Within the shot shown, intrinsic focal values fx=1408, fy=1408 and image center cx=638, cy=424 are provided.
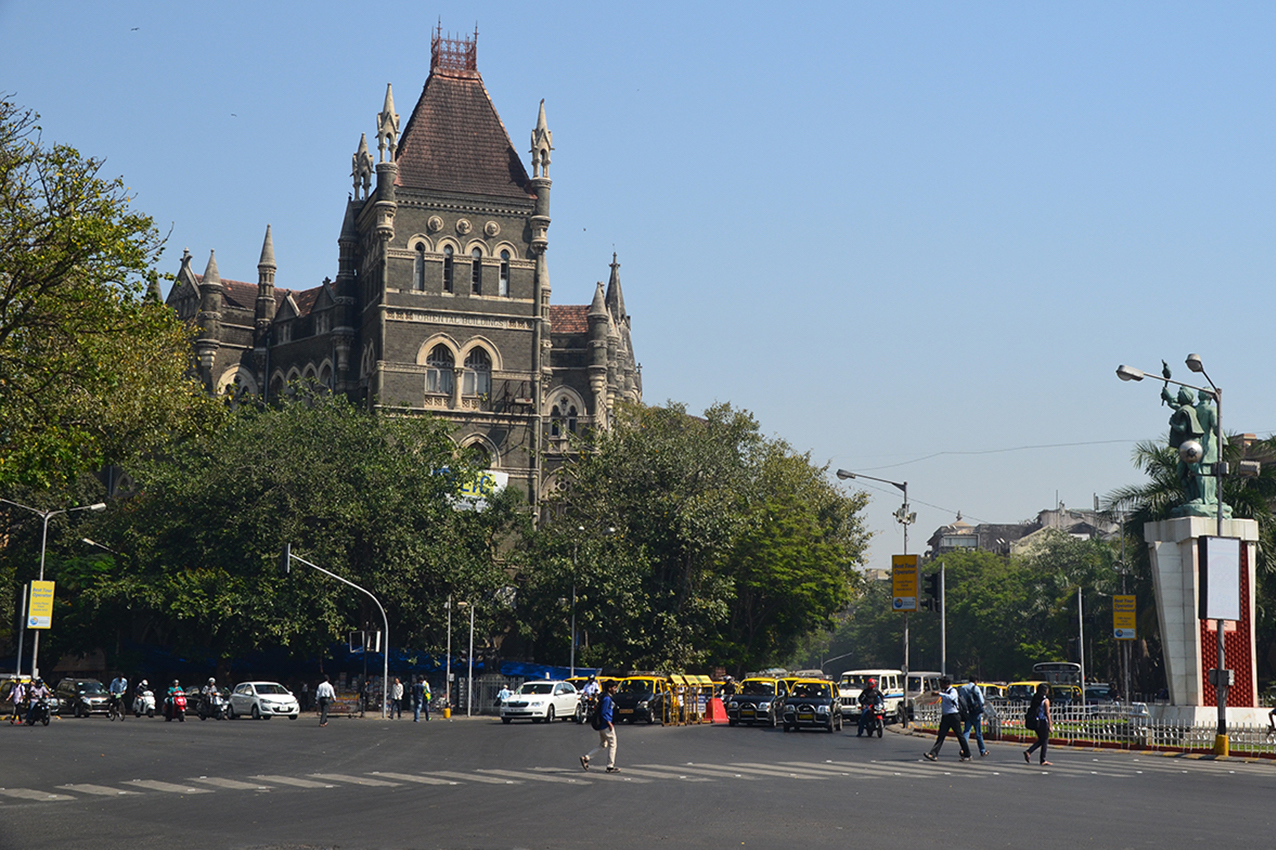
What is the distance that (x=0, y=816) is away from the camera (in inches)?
612

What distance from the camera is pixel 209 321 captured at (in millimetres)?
77750

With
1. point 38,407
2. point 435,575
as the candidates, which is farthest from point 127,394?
point 435,575

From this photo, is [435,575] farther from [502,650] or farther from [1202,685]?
[1202,685]

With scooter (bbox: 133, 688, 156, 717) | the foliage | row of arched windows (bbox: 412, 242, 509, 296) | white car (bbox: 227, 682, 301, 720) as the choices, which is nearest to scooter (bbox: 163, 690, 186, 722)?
white car (bbox: 227, 682, 301, 720)

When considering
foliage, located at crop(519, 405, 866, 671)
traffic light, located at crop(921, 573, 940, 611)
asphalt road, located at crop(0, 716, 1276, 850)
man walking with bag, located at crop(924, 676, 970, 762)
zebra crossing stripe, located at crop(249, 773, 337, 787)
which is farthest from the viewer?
foliage, located at crop(519, 405, 866, 671)

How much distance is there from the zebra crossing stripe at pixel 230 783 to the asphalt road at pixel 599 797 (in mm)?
53

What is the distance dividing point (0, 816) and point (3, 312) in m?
12.8

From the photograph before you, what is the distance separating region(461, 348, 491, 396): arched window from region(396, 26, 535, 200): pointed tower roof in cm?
823

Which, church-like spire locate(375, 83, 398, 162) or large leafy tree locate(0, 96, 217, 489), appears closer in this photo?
large leafy tree locate(0, 96, 217, 489)

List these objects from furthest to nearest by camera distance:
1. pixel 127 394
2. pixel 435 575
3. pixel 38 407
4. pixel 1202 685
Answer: pixel 435 575
pixel 127 394
pixel 1202 685
pixel 38 407

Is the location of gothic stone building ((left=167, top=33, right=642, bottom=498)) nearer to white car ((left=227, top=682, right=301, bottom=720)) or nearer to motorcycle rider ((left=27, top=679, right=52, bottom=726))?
white car ((left=227, top=682, right=301, bottom=720))

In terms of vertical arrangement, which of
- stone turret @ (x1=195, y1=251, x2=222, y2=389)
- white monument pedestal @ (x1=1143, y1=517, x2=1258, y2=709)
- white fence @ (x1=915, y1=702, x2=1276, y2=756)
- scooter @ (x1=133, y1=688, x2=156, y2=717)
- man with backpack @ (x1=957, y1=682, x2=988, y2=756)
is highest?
stone turret @ (x1=195, y1=251, x2=222, y2=389)

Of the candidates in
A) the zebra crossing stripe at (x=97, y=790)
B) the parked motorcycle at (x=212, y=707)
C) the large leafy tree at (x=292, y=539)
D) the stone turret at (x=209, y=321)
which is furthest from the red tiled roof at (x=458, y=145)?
the zebra crossing stripe at (x=97, y=790)

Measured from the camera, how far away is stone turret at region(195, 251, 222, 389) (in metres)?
77.4
